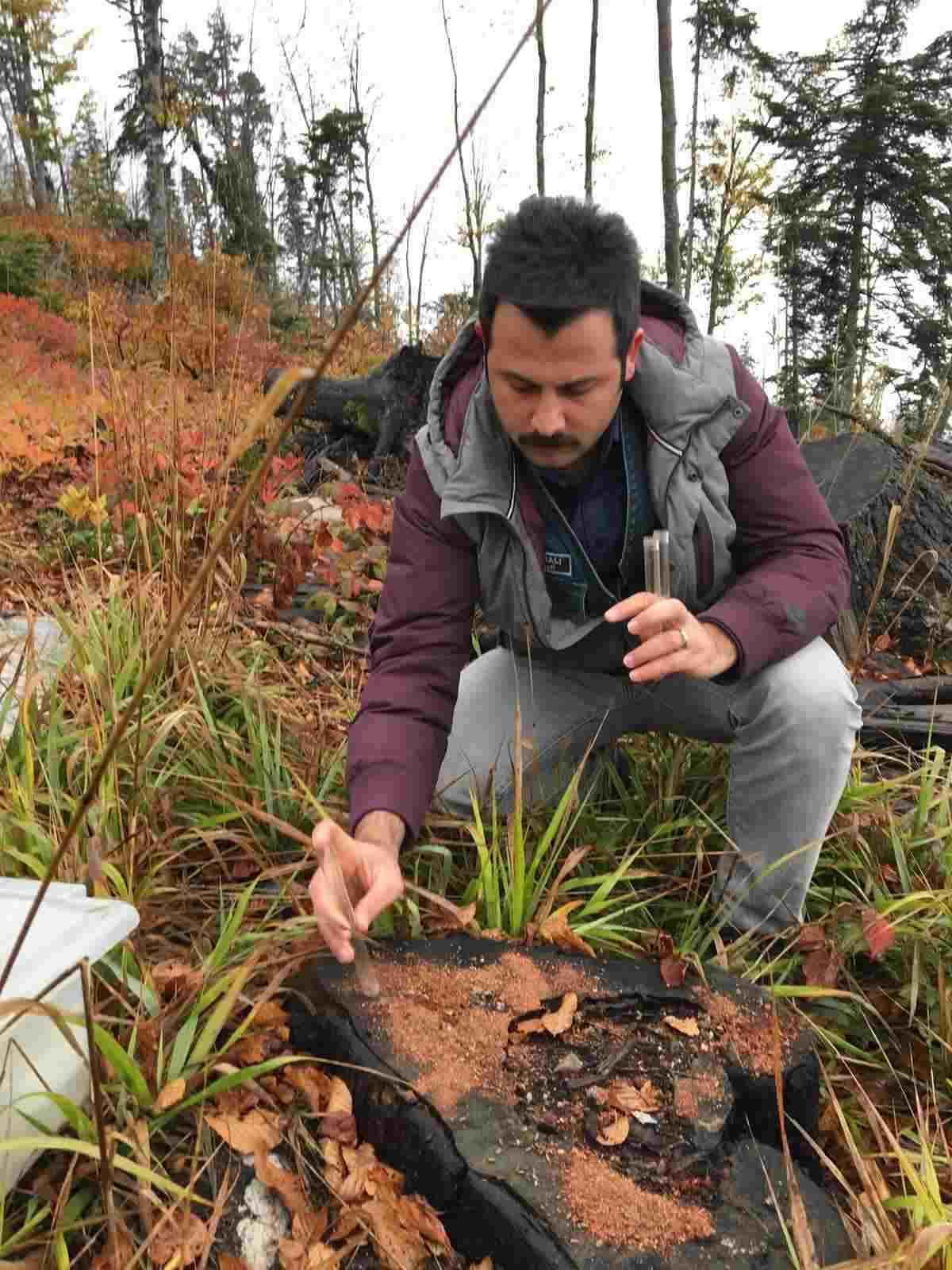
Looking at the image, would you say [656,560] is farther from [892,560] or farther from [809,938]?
[892,560]

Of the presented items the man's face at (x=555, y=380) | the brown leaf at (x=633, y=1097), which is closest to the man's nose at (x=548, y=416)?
the man's face at (x=555, y=380)

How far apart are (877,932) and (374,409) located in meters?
5.40

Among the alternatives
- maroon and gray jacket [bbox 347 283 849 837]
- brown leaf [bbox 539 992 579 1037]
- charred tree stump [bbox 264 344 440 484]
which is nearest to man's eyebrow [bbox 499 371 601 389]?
maroon and gray jacket [bbox 347 283 849 837]

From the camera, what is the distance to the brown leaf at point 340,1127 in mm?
1440

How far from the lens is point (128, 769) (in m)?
2.10

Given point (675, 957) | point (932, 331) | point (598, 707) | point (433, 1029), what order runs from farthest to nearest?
point (932, 331) < point (598, 707) < point (675, 957) < point (433, 1029)

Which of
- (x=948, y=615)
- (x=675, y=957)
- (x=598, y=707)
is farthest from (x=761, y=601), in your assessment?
(x=948, y=615)

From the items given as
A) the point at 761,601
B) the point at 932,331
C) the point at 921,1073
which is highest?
the point at 932,331

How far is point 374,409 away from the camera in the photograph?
21.4 feet

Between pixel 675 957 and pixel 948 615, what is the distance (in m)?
2.99

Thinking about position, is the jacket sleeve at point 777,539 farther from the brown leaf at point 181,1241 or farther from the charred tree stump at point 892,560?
the brown leaf at point 181,1241

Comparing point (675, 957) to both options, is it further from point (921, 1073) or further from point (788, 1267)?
point (921, 1073)

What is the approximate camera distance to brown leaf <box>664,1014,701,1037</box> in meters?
1.58

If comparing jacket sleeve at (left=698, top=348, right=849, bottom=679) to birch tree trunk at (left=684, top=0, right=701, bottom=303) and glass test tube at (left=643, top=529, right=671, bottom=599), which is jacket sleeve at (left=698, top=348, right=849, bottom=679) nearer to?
glass test tube at (left=643, top=529, right=671, bottom=599)
